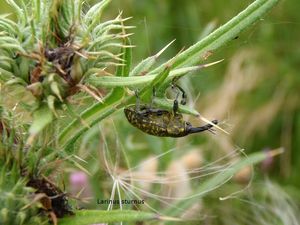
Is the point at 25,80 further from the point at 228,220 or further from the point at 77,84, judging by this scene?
the point at 228,220

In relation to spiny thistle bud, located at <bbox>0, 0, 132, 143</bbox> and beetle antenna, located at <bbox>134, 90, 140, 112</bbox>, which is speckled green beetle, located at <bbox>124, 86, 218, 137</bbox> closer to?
beetle antenna, located at <bbox>134, 90, 140, 112</bbox>

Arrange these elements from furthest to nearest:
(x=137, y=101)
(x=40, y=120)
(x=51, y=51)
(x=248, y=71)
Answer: (x=248, y=71)
(x=137, y=101)
(x=51, y=51)
(x=40, y=120)

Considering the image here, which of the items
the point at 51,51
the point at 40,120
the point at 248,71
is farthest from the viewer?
the point at 248,71

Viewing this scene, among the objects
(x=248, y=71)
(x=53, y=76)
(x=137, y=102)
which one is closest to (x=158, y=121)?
(x=137, y=102)

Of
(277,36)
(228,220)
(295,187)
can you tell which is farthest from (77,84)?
(277,36)

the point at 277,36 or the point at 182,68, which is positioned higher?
the point at 182,68

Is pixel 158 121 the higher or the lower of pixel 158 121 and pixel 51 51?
the lower

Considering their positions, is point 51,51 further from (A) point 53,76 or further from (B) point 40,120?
(B) point 40,120

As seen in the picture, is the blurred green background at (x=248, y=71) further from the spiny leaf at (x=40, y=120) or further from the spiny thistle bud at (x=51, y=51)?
the spiny leaf at (x=40, y=120)
